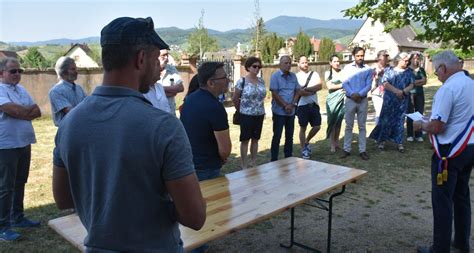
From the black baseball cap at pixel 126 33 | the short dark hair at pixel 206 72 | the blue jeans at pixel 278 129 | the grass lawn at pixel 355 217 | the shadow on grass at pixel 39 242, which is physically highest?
the black baseball cap at pixel 126 33

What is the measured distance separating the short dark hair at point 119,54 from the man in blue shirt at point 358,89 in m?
Result: 5.83

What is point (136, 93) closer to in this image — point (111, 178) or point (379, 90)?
point (111, 178)

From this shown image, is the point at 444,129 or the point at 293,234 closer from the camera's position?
the point at 444,129

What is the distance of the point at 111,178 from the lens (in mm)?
1255

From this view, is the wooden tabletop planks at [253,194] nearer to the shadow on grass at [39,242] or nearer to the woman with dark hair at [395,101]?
the shadow on grass at [39,242]

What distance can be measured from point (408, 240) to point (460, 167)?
3.43 ft

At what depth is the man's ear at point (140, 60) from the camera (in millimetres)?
1230

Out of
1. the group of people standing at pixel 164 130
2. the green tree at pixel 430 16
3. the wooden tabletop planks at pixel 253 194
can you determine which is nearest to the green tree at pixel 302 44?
the green tree at pixel 430 16

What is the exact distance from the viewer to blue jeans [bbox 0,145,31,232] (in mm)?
3732

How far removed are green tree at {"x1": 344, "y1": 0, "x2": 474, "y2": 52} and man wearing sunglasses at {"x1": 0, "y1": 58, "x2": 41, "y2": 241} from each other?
791 centimetres

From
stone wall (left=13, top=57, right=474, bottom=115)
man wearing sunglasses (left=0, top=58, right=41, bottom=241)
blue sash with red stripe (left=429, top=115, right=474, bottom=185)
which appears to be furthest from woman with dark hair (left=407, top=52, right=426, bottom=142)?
stone wall (left=13, top=57, right=474, bottom=115)

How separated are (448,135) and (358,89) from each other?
11.7 ft

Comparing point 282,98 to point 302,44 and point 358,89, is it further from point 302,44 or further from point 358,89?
point 302,44

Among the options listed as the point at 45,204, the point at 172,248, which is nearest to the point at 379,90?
the point at 45,204
